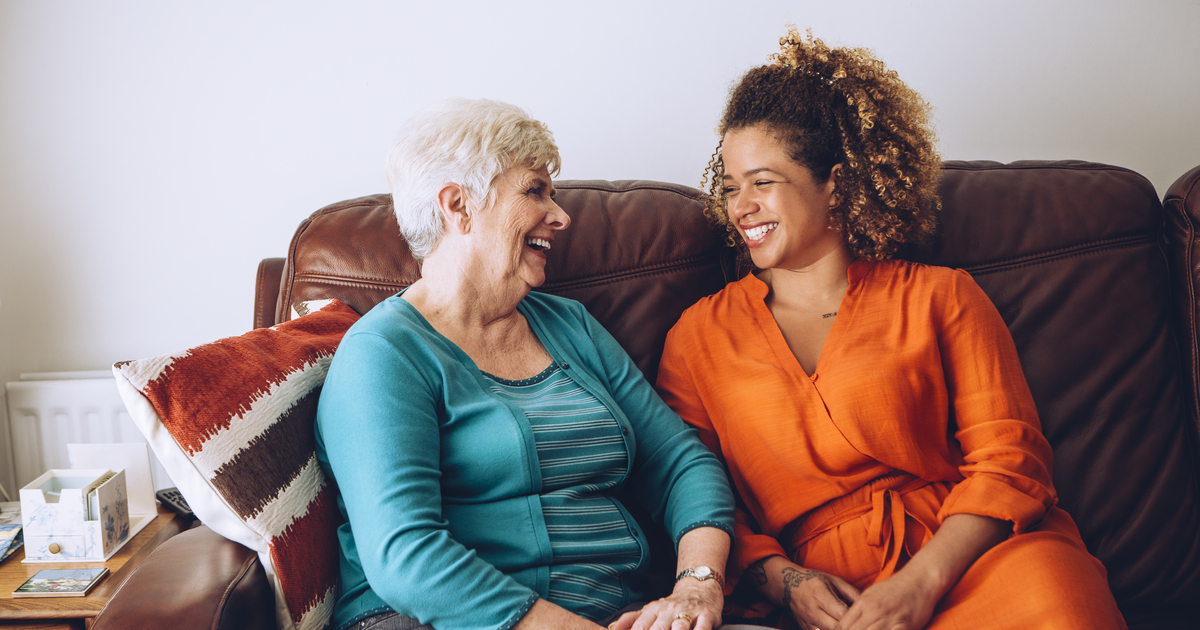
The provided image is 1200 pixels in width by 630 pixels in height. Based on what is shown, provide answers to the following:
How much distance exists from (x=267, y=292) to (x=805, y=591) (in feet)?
3.95

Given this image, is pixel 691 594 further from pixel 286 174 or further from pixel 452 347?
pixel 286 174

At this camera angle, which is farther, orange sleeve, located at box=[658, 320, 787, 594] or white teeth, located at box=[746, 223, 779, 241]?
white teeth, located at box=[746, 223, 779, 241]

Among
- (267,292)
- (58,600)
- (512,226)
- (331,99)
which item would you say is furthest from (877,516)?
(331,99)

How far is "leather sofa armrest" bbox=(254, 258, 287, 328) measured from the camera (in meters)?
1.43

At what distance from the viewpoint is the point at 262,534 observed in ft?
2.98

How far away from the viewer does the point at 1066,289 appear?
1417 mm

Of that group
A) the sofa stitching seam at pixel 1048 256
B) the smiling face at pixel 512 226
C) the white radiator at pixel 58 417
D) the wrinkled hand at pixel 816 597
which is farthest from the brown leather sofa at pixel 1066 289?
the white radiator at pixel 58 417

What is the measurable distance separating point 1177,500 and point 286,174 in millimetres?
2108

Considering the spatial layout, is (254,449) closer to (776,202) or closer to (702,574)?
(702,574)

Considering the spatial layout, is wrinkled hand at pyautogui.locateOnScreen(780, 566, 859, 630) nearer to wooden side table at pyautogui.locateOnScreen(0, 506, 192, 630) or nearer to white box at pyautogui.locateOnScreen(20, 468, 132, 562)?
wooden side table at pyautogui.locateOnScreen(0, 506, 192, 630)

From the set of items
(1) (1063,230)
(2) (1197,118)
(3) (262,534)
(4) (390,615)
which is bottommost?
(4) (390,615)

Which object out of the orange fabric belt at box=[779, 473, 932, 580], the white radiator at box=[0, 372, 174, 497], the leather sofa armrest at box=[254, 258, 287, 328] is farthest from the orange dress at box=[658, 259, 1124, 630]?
the white radiator at box=[0, 372, 174, 497]

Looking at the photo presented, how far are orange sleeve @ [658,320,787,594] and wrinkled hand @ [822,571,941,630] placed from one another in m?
0.17

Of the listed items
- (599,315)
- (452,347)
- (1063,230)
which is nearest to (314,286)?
(452,347)
